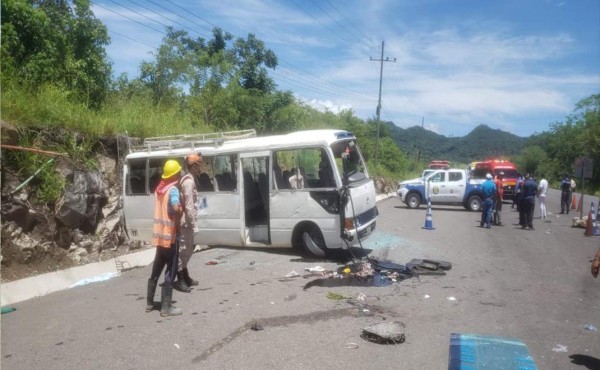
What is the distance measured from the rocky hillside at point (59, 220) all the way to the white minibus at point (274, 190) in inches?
29.5

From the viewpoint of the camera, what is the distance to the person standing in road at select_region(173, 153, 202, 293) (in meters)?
6.69

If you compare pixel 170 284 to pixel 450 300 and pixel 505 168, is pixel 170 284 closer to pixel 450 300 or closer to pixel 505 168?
pixel 450 300

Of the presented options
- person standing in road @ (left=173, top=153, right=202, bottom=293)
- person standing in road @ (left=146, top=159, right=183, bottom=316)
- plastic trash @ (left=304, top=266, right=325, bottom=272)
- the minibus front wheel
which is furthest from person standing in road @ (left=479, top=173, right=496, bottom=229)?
person standing in road @ (left=146, top=159, right=183, bottom=316)

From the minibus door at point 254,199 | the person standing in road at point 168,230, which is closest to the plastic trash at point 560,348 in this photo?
the person standing in road at point 168,230

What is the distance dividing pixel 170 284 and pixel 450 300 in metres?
3.95

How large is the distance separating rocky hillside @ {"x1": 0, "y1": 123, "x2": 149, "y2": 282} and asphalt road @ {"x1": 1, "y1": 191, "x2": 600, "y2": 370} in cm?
128

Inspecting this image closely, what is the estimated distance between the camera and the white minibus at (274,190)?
29.8 ft

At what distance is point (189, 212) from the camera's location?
675cm

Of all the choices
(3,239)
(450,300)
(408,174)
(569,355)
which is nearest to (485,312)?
(450,300)

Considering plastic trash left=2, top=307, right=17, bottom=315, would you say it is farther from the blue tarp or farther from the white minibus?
the blue tarp

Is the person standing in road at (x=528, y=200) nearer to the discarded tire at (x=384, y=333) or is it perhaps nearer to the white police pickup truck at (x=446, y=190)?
the white police pickup truck at (x=446, y=190)

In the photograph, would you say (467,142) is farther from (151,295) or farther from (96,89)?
(151,295)

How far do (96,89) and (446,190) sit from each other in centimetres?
1565

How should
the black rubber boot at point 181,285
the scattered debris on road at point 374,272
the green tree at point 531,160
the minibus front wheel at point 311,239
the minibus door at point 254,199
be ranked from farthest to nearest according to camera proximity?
the green tree at point 531,160, the minibus door at point 254,199, the minibus front wheel at point 311,239, the scattered debris on road at point 374,272, the black rubber boot at point 181,285
